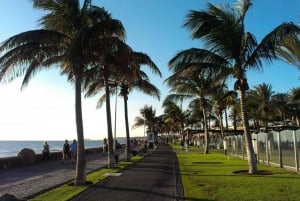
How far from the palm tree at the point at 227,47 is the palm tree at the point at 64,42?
4868mm

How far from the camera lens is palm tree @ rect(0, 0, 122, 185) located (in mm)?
15250

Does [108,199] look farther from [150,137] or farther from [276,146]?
[150,137]

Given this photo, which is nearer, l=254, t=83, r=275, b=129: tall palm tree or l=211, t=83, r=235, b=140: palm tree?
l=211, t=83, r=235, b=140: palm tree

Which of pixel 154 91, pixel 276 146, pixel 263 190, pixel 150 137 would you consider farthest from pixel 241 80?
pixel 150 137

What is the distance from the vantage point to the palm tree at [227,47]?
757 inches

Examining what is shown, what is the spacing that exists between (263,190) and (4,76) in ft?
31.6

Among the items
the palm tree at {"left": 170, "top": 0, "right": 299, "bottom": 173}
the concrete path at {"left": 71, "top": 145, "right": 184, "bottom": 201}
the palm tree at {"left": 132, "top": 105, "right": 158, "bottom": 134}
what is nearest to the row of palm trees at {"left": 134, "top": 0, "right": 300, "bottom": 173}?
the palm tree at {"left": 170, "top": 0, "right": 299, "bottom": 173}

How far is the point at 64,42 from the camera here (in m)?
16.4

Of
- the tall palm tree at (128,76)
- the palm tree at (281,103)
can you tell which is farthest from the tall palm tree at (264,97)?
the tall palm tree at (128,76)

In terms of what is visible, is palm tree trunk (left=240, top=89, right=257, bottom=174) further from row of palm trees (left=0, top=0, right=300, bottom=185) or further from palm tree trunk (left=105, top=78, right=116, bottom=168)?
palm tree trunk (left=105, top=78, right=116, bottom=168)

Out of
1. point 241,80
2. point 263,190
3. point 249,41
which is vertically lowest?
point 263,190

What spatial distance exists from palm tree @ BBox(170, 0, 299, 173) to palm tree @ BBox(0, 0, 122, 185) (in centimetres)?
487

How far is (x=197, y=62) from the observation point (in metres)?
20.0

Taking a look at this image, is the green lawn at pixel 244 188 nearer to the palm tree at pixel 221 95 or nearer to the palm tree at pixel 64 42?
the palm tree at pixel 64 42
